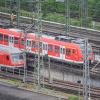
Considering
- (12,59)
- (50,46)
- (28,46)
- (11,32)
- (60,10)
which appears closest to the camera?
(12,59)

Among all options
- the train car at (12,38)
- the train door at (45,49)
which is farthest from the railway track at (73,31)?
the train door at (45,49)

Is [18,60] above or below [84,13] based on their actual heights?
below

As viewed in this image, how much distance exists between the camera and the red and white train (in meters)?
33.0

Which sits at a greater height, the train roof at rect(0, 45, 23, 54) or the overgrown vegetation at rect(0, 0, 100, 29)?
the overgrown vegetation at rect(0, 0, 100, 29)

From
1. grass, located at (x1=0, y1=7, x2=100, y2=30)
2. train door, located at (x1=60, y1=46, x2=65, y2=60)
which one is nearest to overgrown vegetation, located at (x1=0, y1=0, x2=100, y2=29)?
grass, located at (x1=0, y1=7, x2=100, y2=30)

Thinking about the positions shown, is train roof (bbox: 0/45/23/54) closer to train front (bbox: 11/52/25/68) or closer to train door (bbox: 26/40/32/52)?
train front (bbox: 11/52/25/68)

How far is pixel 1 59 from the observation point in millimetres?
32000

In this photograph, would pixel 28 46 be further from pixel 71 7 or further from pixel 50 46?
pixel 71 7

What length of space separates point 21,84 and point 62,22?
1681cm

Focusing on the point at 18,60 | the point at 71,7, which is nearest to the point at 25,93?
the point at 18,60

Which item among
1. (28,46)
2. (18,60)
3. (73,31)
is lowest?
(18,60)

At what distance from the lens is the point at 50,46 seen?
34062 millimetres

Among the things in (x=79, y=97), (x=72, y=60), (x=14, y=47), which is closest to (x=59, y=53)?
(x=72, y=60)

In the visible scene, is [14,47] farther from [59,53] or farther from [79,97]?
[79,97]
